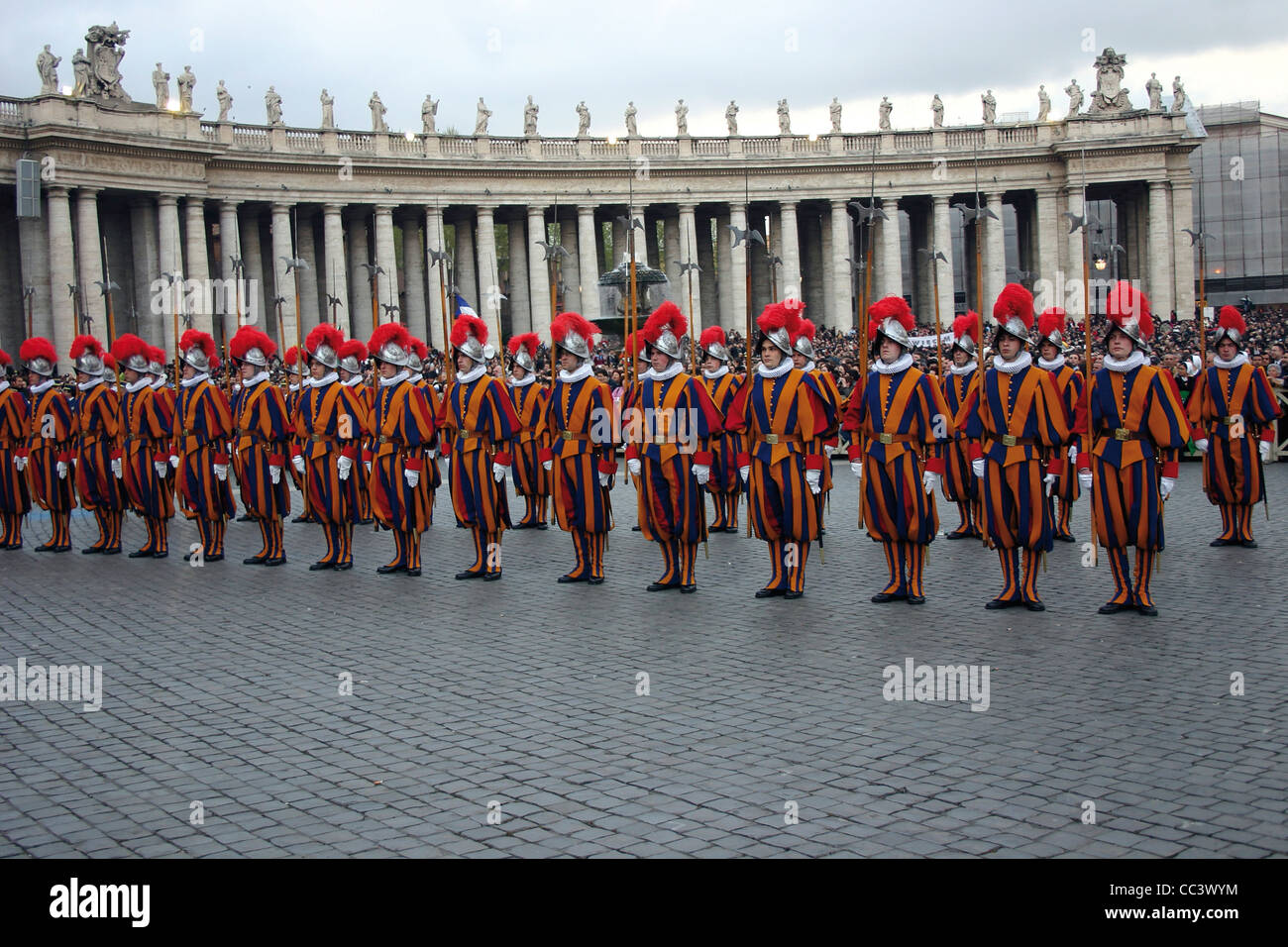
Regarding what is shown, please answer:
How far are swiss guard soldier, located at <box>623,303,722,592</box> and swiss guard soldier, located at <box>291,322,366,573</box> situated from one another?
4046 millimetres

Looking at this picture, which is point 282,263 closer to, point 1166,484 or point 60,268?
point 60,268

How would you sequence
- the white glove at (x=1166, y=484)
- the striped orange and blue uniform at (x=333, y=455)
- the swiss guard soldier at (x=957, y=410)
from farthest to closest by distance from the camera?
1. the swiss guard soldier at (x=957, y=410)
2. the striped orange and blue uniform at (x=333, y=455)
3. the white glove at (x=1166, y=484)

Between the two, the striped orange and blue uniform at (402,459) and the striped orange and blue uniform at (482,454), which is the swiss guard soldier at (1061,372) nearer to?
the striped orange and blue uniform at (482,454)

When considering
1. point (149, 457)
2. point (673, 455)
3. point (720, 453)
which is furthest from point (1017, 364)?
point (149, 457)

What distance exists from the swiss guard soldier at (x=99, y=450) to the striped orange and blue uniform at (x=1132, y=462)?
1260cm

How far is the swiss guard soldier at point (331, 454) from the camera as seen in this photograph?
50.8ft

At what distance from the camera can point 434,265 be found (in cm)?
6028

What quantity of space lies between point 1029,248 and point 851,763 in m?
63.5

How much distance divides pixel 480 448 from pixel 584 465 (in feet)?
4.22

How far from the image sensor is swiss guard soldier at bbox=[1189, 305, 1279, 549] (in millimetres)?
14766

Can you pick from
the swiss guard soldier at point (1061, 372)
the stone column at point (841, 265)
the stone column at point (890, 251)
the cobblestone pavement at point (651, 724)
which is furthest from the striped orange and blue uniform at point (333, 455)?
the stone column at point (890, 251)

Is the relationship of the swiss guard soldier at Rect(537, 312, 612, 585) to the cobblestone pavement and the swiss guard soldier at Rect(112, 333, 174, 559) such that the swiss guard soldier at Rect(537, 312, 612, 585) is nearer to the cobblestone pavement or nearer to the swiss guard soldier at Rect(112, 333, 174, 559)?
the cobblestone pavement
